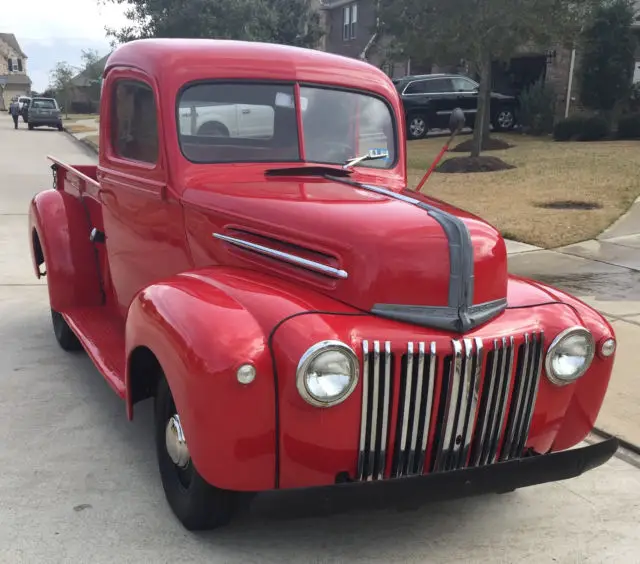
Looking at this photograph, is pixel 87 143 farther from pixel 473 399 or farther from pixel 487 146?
pixel 473 399

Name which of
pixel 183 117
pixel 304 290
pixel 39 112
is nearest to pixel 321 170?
pixel 183 117

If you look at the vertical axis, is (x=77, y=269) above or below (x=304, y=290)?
below

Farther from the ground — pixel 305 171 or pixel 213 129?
pixel 213 129

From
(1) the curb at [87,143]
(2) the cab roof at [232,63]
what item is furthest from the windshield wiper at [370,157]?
(1) the curb at [87,143]

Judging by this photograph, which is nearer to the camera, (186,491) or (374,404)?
(374,404)

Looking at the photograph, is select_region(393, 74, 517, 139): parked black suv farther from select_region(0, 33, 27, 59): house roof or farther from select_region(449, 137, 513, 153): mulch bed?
select_region(0, 33, 27, 59): house roof

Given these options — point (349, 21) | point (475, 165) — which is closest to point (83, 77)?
point (349, 21)

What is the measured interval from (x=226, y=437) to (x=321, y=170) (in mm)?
1586

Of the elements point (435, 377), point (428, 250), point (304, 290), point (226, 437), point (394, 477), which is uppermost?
point (428, 250)

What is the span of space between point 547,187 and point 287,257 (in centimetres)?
965

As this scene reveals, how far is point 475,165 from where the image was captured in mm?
14156

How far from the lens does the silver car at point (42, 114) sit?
111ft

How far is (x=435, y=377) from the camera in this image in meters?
2.46

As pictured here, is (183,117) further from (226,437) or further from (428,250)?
(226,437)
